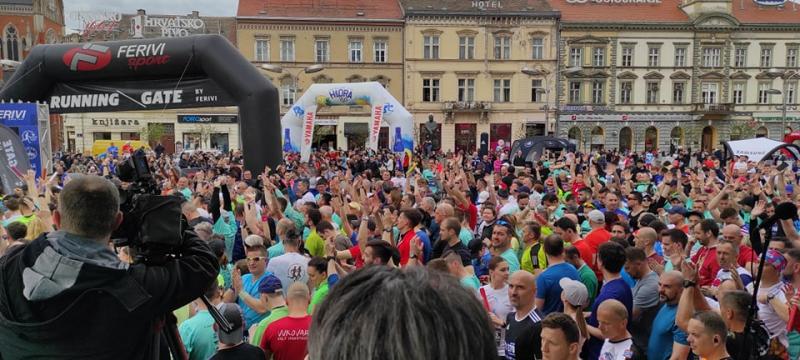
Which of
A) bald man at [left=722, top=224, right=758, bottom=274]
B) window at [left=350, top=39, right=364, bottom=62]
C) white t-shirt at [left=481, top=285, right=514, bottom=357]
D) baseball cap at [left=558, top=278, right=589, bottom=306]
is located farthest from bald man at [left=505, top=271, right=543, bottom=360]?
window at [left=350, top=39, right=364, bottom=62]

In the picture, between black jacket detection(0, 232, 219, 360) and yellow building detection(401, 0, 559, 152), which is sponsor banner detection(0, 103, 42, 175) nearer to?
black jacket detection(0, 232, 219, 360)

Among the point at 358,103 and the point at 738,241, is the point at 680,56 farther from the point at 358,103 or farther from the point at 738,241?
the point at 738,241

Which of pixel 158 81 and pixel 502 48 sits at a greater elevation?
pixel 502 48

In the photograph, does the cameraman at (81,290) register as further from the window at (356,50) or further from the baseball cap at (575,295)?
the window at (356,50)

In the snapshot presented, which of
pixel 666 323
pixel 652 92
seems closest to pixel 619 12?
pixel 652 92

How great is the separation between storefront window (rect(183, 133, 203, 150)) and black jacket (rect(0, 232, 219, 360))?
47358 millimetres

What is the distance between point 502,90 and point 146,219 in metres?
48.0

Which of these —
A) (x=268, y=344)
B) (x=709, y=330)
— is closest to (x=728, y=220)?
(x=709, y=330)

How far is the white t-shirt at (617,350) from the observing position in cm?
401

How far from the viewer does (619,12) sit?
4919cm

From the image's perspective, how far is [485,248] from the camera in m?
Answer: 7.16

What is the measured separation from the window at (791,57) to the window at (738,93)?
411cm

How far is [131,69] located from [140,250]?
47.2 ft

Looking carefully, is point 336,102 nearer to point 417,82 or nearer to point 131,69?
point 131,69
